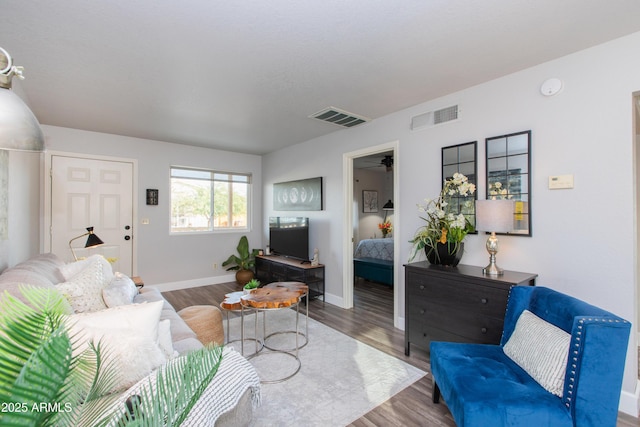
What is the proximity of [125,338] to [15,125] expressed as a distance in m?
0.93

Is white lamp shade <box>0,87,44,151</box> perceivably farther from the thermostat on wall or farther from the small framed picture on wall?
the small framed picture on wall

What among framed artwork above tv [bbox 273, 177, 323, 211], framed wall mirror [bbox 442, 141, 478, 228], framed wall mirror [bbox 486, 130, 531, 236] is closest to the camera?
framed wall mirror [bbox 486, 130, 531, 236]

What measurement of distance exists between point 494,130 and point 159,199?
4.86 m

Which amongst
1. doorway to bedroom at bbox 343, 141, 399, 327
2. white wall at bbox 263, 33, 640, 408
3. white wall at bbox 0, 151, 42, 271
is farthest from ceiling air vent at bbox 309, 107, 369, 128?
white wall at bbox 0, 151, 42, 271

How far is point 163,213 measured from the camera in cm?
501

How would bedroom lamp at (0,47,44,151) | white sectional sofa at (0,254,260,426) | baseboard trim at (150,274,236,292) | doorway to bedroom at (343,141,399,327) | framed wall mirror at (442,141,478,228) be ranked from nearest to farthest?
1. bedroom lamp at (0,47,44,151)
2. white sectional sofa at (0,254,260,426)
3. framed wall mirror at (442,141,478,228)
4. doorway to bedroom at (343,141,399,327)
5. baseboard trim at (150,274,236,292)

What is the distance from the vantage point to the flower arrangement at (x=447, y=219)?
2.64 m

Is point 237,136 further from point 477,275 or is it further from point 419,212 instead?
point 477,275

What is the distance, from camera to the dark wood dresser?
87.1 inches

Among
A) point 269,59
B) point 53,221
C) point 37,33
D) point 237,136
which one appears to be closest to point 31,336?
point 269,59

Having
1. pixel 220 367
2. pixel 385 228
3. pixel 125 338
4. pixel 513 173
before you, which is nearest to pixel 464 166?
pixel 513 173

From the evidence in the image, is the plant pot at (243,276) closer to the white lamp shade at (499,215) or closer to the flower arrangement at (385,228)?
the flower arrangement at (385,228)

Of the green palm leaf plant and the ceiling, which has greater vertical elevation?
the ceiling

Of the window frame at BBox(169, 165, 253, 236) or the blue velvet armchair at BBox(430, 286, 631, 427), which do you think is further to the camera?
the window frame at BBox(169, 165, 253, 236)
